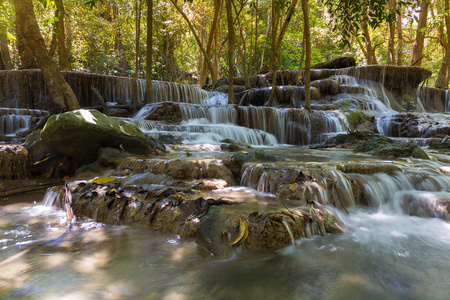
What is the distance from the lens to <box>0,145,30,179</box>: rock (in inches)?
168

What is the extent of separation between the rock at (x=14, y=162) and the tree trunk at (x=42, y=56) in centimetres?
304

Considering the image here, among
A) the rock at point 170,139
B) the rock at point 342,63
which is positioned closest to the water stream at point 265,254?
the rock at point 170,139

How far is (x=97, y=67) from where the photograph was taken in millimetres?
18859

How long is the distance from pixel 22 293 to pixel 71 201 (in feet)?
5.68

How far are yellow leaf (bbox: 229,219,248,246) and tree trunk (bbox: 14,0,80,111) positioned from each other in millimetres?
6743

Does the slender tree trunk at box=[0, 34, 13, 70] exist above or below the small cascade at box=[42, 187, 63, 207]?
above

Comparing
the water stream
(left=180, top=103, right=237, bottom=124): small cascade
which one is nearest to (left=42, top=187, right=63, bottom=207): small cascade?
the water stream

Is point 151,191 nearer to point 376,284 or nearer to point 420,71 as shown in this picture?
point 376,284

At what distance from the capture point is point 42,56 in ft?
23.0

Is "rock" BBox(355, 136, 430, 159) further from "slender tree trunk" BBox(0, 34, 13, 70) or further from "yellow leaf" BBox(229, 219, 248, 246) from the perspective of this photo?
"slender tree trunk" BBox(0, 34, 13, 70)

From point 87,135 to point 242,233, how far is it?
3.61 meters

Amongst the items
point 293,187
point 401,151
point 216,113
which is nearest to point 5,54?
point 216,113

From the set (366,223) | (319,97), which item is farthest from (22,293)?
(319,97)

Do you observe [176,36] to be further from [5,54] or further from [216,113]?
[216,113]
